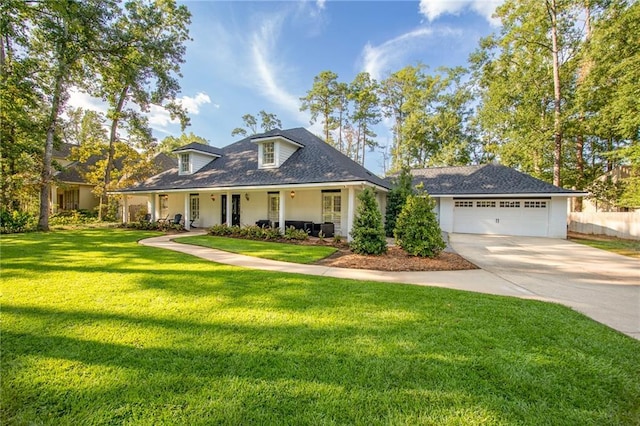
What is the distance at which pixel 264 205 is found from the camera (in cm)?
1472

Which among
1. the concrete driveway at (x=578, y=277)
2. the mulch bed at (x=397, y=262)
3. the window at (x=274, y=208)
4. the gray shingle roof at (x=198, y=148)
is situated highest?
the gray shingle roof at (x=198, y=148)

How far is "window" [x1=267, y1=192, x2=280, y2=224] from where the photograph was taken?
14.4 metres

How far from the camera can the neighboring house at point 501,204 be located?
14.0 metres

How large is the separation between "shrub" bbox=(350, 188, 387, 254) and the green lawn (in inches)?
135

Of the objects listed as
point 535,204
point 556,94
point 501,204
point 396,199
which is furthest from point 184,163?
point 556,94

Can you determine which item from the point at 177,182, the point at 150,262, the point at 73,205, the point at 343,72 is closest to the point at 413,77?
the point at 343,72

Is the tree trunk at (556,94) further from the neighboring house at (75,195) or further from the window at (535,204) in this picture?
the neighboring house at (75,195)

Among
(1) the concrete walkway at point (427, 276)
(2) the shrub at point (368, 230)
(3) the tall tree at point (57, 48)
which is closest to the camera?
(1) the concrete walkway at point (427, 276)

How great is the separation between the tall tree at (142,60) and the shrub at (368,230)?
14.6m

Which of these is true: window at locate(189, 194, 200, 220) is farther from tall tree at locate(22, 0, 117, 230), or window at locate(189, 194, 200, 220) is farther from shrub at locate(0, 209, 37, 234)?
shrub at locate(0, 209, 37, 234)

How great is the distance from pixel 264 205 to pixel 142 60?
32.8ft

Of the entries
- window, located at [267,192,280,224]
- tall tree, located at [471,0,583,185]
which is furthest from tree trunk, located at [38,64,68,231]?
tall tree, located at [471,0,583,185]

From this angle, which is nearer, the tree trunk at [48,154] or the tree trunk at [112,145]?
the tree trunk at [48,154]

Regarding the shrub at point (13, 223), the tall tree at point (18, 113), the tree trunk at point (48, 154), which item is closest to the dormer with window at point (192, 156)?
the tree trunk at point (48, 154)
